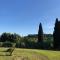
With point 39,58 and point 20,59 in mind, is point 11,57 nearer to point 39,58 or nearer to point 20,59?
point 20,59

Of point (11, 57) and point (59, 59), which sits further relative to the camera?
point (59, 59)

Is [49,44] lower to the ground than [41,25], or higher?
lower

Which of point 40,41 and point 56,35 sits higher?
point 56,35

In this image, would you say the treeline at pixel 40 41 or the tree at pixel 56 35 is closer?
the treeline at pixel 40 41

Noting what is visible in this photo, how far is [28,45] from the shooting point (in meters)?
39.2

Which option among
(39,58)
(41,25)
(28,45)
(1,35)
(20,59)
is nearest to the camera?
(20,59)

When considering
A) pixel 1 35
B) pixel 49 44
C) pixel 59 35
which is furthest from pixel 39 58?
pixel 1 35

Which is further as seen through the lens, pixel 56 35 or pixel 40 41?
pixel 40 41

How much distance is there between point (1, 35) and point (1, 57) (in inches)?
1356

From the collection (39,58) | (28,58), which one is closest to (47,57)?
(39,58)

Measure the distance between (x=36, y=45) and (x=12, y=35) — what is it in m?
15.6

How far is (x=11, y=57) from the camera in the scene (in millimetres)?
19281

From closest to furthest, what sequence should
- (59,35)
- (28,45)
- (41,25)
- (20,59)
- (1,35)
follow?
1. (20,59)
2. (28,45)
3. (59,35)
4. (41,25)
5. (1,35)

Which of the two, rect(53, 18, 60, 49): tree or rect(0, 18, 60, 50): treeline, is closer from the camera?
rect(0, 18, 60, 50): treeline
